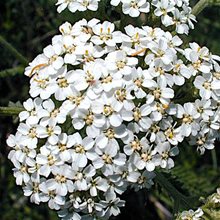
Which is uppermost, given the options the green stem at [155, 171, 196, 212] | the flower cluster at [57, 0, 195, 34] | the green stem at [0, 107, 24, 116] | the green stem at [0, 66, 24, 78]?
the flower cluster at [57, 0, 195, 34]

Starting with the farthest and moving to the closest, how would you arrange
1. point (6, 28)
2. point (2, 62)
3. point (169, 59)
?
point (6, 28) → point (2, 62) → point (169, 59)

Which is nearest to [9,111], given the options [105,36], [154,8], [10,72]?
[105,36]

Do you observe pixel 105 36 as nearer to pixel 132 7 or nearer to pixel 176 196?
pixel 132 7

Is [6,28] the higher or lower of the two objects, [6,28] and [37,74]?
the lower

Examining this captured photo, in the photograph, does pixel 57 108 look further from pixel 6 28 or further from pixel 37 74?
pixel 6 28

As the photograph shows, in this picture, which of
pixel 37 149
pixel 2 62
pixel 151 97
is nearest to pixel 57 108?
pixel 37 149

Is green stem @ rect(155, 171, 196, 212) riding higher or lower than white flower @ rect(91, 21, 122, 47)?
lower

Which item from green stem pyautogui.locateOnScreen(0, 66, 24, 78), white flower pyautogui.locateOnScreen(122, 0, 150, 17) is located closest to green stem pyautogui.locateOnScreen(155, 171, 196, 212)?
white flower pyautogui.locateOnScreen(122, 0, 150, 17)

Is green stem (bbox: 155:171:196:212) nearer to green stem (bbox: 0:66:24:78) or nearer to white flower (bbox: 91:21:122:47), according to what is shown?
white flower (bbox: 91:21:122:47)
